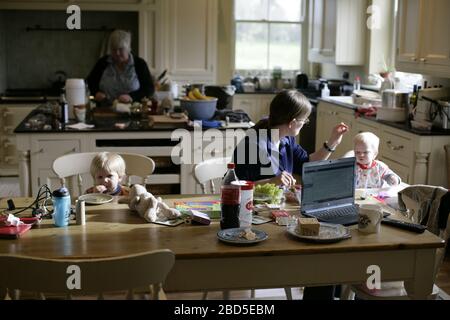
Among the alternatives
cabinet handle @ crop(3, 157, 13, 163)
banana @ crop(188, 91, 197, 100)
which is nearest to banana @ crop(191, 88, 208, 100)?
banana @ crop(188, 91, 197, 100)

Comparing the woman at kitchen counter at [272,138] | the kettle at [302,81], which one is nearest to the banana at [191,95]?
the woman at kitchen counter at [272,138]

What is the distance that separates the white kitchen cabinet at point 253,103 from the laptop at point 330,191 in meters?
4.94

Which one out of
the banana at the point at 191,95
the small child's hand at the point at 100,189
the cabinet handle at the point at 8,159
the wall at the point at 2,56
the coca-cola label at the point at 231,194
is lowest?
the cabinet handle at the point at 8,159

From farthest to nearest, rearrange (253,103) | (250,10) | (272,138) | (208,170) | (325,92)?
(250,10) < (253,103) < (325,92) < (208,170) < (272,138)

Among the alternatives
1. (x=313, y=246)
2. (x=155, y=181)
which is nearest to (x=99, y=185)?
(x=313, y=246)

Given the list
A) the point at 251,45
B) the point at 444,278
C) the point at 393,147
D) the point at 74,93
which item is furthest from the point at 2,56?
the point at 444,278

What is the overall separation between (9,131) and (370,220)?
5107mm

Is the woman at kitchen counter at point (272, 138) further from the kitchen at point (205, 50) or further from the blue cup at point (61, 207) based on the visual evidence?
the kitchen at point (205, 50)

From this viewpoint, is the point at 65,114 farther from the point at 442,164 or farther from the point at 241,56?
the point at 241,56

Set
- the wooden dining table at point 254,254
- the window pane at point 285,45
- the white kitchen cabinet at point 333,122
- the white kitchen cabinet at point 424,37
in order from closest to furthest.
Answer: the wooden dining table at point 254,254 < the white kitchen cabinet at point 424,37 < the white kitchen cabinet at point 333,122 < the window pane at point 285,45

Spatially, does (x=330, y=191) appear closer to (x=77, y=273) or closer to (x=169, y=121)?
(x=77, y=273)

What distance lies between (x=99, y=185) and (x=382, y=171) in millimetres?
1568

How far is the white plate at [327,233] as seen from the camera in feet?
7.02

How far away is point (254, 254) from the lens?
204 centimetres
